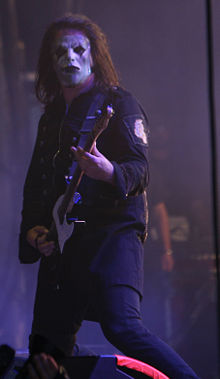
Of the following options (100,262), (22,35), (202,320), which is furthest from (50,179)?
(202,320)

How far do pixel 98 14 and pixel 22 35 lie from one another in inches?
15.3

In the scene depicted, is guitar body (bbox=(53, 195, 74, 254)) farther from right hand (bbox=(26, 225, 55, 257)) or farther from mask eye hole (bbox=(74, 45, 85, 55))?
mask eye hole (bbox=(74, 45, 85, 55))

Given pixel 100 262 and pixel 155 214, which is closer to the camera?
pixel 100 262

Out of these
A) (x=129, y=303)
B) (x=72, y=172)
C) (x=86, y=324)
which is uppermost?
(x=72, y=172)

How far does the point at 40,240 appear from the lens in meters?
1.90

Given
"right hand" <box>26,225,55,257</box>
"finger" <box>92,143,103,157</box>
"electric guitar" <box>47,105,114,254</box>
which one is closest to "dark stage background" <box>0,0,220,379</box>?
"right hand" <box>26,225,55,257</box>

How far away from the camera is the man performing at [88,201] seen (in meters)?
1.64

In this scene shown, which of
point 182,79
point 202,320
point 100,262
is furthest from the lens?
point 202,320

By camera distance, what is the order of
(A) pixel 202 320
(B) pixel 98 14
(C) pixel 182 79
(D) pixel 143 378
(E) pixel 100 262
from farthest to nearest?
1. (A) pixel 202 320
2. (C) pixel 182 79
3. (B) pixel 98 14
4. (E) pixel 100 262
5. (D) pixel 143 378

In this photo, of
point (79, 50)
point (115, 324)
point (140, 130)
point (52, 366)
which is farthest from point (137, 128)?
point (52, 366)

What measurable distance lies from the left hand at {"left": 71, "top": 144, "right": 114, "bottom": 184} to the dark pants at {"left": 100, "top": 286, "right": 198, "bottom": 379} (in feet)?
1.29

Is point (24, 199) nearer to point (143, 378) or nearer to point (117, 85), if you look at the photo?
point (117, 85)

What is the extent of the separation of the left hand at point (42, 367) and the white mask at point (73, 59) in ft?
3.67

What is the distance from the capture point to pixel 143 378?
1457 millimetres
